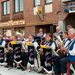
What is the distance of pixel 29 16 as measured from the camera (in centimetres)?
1546

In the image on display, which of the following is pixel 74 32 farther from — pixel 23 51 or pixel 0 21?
pixel 0 21

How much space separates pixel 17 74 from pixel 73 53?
8.32 ft

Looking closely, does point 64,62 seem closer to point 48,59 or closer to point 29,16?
point 48,59

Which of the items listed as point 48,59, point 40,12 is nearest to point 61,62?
point 48,59

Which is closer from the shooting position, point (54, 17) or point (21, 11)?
point (54, 17)

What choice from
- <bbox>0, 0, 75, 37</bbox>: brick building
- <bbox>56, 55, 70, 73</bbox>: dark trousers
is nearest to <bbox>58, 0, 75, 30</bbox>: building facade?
<bbox>0, 0, 75, 37</bbox>: brick building

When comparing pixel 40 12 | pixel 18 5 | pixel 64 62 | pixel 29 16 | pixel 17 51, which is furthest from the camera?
pixel 18 5

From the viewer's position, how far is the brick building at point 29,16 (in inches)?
503

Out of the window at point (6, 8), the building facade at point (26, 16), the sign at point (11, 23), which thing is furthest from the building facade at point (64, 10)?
the window at point (6, 8)

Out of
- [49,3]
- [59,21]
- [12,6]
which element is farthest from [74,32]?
[12,6]

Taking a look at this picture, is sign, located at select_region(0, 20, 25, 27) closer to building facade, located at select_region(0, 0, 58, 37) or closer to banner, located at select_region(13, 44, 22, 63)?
building facade, located at select_region(0, 0, 58, 37)

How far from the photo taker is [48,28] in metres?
16.2

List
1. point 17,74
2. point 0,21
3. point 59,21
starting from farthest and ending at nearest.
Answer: point 0,21 → point 59,21 → point 17,74

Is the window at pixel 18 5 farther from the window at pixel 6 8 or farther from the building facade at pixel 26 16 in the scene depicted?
the window at pixel 6 8
